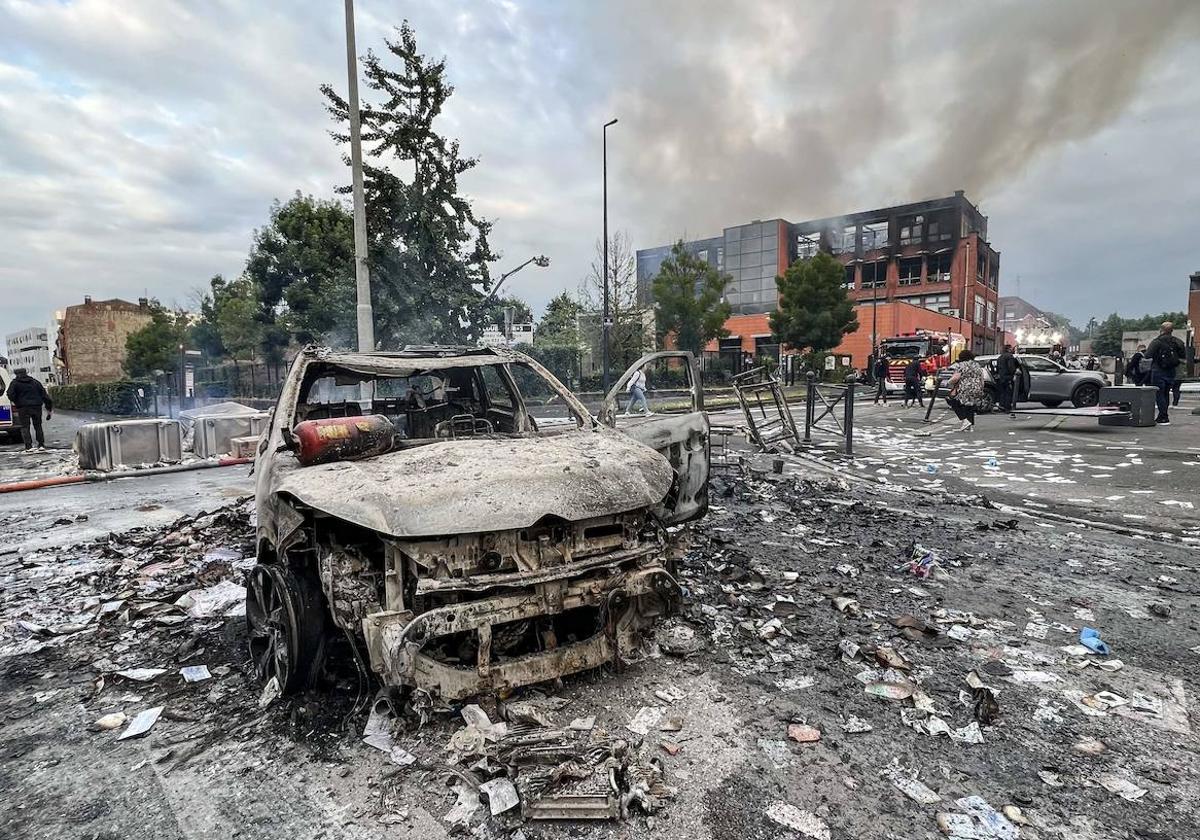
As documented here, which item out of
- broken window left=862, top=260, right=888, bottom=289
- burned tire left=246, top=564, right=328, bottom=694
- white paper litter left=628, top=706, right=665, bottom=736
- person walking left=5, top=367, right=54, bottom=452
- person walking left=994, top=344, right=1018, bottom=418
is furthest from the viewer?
broken window left=862, top=260, right=888, bottom=289

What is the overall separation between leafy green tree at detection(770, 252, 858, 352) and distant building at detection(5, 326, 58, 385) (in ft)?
260

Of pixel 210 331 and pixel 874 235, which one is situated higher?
pixel 874 235

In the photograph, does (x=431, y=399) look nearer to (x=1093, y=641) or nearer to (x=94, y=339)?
(x=1093, y=641)

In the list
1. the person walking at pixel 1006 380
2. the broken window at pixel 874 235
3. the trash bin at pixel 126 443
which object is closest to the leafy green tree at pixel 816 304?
the person walking at pixel 1006 380

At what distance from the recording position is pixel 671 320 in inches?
1270

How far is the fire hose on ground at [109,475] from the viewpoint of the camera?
8918 mm

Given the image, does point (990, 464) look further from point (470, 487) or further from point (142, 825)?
point (142, 825)

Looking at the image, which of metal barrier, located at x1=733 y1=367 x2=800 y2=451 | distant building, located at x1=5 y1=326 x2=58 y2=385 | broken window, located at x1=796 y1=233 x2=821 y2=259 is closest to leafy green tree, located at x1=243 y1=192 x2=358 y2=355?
metal barrier, located at x1=733 y1=367 x2=800 y2=451

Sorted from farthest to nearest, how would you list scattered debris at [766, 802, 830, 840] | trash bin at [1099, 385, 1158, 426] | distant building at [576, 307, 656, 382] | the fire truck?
distant building at [576, 307, 656, 382], the fire truck, trash bin at [1099, 385, 1158, 426], scattered debris at [766, 802, 830, 840]

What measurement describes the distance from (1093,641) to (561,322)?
37955mm

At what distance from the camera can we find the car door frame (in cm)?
421

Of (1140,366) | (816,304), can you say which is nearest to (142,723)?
(1140,366)

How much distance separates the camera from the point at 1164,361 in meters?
12.6

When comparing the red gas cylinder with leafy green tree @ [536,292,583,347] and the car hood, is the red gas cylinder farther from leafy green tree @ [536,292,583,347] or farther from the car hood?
leafy green tree @ [536,292,583,347]
